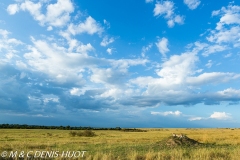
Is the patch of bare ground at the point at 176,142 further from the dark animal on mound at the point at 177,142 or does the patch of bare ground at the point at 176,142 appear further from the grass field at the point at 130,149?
the grass field at the point at 130,149

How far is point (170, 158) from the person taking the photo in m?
17.9

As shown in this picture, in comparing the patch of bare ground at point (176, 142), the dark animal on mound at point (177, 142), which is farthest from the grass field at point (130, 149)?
the dark animal on mound at point (177, 142)

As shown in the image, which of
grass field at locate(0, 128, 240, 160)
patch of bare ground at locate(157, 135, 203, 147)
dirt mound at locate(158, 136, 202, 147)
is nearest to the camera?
grass field at locate(0, 128, 240, 160)

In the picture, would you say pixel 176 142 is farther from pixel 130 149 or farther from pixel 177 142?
pixel 130 149

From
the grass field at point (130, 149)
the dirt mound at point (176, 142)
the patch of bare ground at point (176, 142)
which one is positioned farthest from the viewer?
the dirt mound at point (176, 142)

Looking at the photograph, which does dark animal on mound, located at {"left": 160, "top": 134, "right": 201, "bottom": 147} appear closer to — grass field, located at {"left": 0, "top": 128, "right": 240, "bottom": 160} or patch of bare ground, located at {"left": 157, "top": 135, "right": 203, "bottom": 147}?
patch of bare ground, located at {"left": 157, "top": 135, "right": 203, "bottom": 147}

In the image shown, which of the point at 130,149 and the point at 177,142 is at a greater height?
the point at 177,142

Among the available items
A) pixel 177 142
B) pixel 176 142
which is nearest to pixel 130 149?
pixel 176 142

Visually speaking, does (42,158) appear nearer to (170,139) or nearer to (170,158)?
(170,158)

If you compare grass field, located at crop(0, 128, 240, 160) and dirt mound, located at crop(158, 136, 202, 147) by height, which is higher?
dirt mound, located at crop(158, 136, 202, 147)

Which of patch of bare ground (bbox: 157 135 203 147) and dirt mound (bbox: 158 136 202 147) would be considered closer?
patch of bare ground (bbox: 157 135 203 147)

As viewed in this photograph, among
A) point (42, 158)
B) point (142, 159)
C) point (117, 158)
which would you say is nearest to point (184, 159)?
point (142, 159)

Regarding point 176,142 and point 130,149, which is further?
point 176,142

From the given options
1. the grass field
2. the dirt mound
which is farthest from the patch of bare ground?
the grass field
